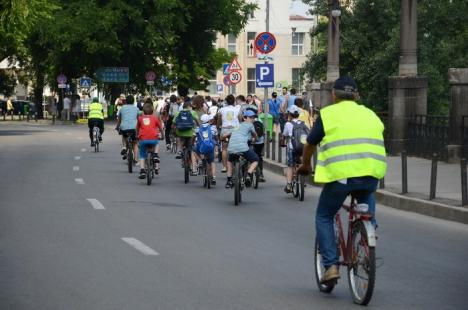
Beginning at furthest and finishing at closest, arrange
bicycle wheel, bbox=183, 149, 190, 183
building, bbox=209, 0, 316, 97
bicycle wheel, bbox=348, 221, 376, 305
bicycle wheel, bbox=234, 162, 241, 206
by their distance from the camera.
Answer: building, bbox=209, 0, 316, 97, bicycle wheel, bbox=183, 149, 190, 183, bicycle wheel, bbox=234, 162, 241, 206, bicycle wheel, bbox=348, 221, 376, 305

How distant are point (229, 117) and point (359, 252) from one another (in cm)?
1656

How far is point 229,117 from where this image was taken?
2573cm

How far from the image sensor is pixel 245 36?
412ft

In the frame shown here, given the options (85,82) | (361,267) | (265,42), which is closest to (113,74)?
(85,82)

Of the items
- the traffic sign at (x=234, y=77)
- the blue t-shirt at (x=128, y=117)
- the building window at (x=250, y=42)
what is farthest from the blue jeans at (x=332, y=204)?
the building window at (x=250, y=42)

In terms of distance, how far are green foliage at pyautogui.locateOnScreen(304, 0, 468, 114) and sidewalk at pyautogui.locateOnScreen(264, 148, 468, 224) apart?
1948 centimetres

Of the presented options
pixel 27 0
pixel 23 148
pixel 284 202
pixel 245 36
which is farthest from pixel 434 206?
pixel 245 36

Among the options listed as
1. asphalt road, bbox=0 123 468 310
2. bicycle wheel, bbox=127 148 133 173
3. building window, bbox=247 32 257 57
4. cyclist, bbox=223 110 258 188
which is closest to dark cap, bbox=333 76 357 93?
asphalt road, bbox=0 123 468 310

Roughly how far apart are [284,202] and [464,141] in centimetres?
751

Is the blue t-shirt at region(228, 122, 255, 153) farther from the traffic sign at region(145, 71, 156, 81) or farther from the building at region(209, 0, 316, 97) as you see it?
the building at region(209, 0, 316, 97)

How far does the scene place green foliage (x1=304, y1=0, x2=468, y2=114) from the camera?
156 feet

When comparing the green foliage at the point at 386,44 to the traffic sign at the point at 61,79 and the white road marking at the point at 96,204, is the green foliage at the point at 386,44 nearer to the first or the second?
the traffic sign at the point at 61,79

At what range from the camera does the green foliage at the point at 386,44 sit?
1871 inches

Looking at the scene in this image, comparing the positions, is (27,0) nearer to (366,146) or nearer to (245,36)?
(366,146)
